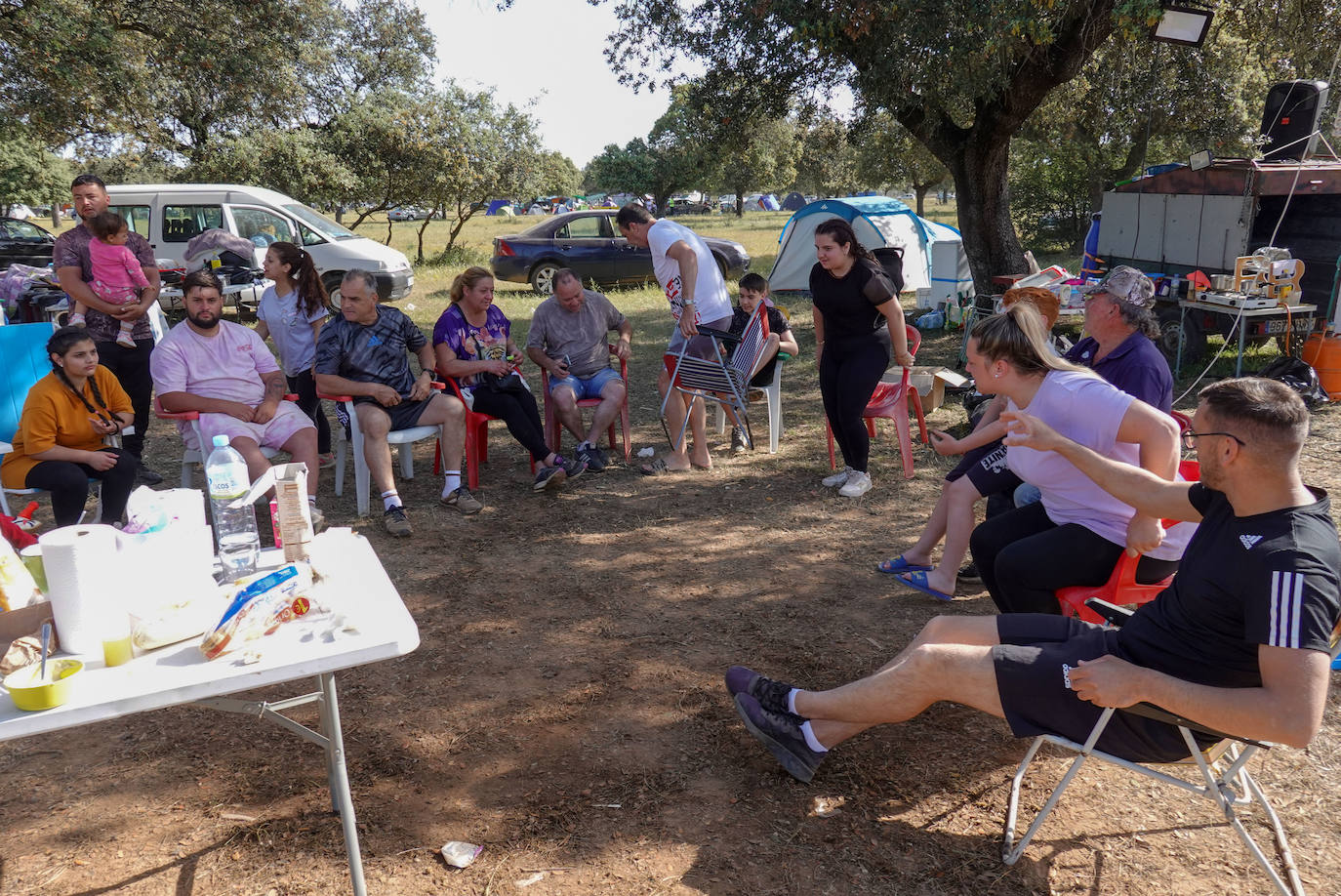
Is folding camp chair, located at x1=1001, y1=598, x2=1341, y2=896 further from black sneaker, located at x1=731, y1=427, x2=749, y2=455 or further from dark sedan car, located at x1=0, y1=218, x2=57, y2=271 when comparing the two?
dark sedan car, located at x1=0, y1=218, x2=57, y2=271

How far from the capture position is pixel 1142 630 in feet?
7.22

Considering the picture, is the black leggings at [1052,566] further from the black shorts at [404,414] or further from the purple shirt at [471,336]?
the purple shirt at [471,336]

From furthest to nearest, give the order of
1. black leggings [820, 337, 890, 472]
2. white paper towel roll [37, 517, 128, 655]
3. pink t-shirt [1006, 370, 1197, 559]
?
black leggings [820, 337, 890, 472]
pink t-shirt [1006, 370, 1197, 559]
white paper towel roll [37, 517, 128, 655]

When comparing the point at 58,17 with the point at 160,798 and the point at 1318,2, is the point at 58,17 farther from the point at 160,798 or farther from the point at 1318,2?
the point at 1318,2

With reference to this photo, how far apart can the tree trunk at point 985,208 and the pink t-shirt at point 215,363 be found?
23.3 ft

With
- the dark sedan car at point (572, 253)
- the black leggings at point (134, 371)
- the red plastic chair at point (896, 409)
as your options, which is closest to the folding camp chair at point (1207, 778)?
the red plastic chair at point (896, 409)

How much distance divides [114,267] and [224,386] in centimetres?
141

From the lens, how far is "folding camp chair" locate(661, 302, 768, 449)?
18.7 feet

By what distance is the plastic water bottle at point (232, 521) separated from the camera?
238 centimetres

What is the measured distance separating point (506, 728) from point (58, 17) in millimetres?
9749

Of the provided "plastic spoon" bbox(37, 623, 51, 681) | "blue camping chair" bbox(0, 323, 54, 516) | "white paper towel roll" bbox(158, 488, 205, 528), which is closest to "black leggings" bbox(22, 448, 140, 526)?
"blue camping chair" bbox(0, 323, 54, 516)

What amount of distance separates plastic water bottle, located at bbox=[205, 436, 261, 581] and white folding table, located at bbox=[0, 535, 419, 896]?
1.05 feet

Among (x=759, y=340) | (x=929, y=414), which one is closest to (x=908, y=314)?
(x=929, y=414)

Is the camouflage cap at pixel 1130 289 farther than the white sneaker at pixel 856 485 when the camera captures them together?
No
